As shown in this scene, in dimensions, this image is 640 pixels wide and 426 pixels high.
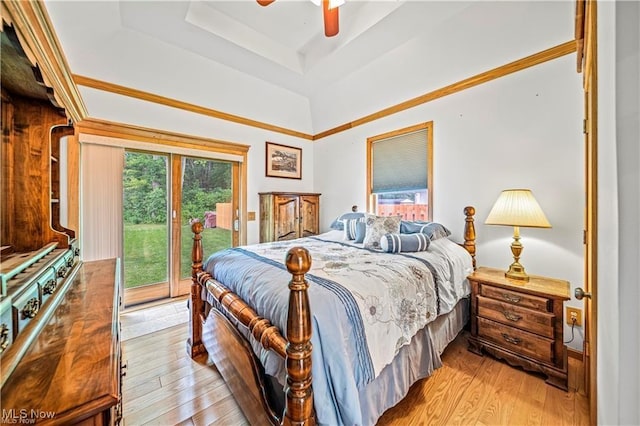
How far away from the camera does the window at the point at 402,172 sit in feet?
10.3

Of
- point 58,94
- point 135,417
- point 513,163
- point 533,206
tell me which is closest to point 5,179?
point 58,94

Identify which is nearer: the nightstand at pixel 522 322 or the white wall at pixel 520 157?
the nightstand at pixel 522 322

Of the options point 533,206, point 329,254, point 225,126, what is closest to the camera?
point 533,206

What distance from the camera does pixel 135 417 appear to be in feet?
5.07

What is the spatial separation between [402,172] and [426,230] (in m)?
1.10

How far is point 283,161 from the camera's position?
4406mm

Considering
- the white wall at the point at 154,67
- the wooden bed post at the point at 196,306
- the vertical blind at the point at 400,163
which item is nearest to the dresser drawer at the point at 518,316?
the vertical blind at the point at 400,163

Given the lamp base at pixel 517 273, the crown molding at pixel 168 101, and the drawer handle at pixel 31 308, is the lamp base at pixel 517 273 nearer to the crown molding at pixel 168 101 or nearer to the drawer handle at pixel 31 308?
the drawer handle at pixel 31 308

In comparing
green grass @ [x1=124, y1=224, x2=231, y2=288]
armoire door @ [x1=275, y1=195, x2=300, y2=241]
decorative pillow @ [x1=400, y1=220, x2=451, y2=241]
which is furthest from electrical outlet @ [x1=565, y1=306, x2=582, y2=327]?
green grass @ [x1=124, y1=224, x2=231, y2=288]

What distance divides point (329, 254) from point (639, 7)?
1.99m

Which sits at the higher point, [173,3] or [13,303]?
[173,3]

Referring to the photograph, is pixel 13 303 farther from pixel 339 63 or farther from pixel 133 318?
pixel 339 63

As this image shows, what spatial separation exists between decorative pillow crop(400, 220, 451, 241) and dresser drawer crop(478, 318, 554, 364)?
81 cm

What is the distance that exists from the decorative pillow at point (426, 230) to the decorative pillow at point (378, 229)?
0.09 meters
